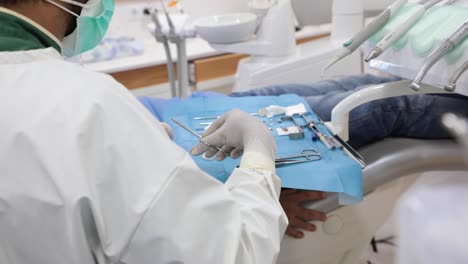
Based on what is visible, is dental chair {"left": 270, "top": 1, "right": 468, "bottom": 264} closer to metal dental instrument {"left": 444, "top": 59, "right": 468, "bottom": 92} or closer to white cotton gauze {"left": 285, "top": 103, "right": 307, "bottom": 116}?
white cotton gauze {"left": 285, "top": 103, "right": 307, "bottom": 116}

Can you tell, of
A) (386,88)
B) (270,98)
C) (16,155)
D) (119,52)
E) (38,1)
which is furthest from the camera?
(119,52)

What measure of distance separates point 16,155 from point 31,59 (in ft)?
0.51

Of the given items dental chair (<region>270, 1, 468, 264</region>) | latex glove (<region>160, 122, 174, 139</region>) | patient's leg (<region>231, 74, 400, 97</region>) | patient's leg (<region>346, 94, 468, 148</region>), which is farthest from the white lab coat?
patient's leg (<region>231, 74, 400, 97</region>)

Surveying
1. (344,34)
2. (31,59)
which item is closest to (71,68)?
(31,59)

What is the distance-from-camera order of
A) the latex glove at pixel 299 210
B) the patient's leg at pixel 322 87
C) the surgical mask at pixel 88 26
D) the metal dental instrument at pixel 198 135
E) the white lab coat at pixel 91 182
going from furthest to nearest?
1. the patient's leg at pixel 322 87
2. the latex glove at pixel 299 210
3. the metal dental instrument at pixel 198 135
4. the surgical mask at pixel 88 26
5. the white lab coat at pixel 91 182

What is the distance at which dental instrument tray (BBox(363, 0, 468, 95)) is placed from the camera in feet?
2.77

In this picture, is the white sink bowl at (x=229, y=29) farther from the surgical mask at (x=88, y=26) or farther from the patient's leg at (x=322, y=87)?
the surgical mask at (x=88, y=26)

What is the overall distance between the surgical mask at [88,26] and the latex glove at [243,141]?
0.99 feet

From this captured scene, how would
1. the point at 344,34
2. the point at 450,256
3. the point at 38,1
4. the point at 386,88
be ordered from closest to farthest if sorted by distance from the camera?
the point at 450,256 → the point at 38,1 → the point at 386,88 → the point at 344,34

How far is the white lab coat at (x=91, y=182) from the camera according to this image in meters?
0.58

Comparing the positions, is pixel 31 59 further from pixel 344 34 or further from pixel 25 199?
pixel 344 34

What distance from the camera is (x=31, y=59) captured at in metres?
0.67

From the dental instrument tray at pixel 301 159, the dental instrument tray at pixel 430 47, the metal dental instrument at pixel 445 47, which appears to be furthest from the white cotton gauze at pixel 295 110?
the metal dental instrument at pixel 445 47

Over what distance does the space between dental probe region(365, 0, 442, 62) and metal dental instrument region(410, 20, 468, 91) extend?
0.09m
